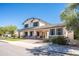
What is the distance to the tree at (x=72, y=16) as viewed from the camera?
995 centimetres

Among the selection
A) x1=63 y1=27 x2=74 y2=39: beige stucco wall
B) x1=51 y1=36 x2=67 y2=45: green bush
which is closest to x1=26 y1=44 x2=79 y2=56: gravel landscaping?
x1=51 y1=36 x2=67 y2=45: green bush

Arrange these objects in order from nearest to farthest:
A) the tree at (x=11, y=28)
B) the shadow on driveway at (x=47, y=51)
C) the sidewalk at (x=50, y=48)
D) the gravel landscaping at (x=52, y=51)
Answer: the gravel landscaping at (x=52, y=51) < the shadow on driveway at (x=47, y=51) < the sidewalk at (x=50, y=48) < the tree at (x=11, y=28)

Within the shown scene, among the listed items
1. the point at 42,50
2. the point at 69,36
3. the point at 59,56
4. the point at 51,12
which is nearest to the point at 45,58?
the point at 59,56

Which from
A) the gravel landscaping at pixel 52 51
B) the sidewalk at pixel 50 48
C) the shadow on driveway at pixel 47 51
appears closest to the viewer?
the gravel landscaping at pixel 52 51

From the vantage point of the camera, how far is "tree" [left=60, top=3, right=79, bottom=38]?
32.6ft

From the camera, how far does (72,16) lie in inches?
395

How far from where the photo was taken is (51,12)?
1103cm

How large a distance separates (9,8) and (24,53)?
8.56 ft

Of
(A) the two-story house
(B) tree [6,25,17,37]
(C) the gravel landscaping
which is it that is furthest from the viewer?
(A) the two-story house

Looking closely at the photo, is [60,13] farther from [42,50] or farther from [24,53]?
[24,53]

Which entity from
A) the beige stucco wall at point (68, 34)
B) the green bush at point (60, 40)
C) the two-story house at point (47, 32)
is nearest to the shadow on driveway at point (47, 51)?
the green bush at point (60, 40)

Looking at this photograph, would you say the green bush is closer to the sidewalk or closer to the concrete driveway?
the sidewalk

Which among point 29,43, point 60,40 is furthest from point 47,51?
point 29,43

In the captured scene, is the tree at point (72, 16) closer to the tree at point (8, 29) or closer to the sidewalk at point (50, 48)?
the sidewalk at point (50, 48)
